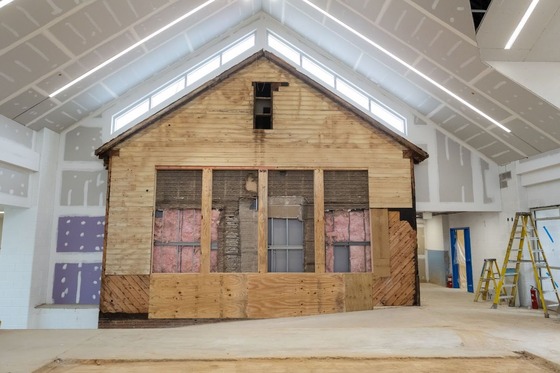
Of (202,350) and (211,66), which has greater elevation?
(211,66)

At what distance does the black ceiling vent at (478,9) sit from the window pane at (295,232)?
527cm

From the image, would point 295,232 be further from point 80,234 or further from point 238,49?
point 80,234

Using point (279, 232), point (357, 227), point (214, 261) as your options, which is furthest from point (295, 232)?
point (214, 261)

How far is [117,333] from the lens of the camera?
16.1ft

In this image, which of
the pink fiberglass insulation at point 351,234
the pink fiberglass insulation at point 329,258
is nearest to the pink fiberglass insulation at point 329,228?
the pink fiberglass insulation at point 351,234

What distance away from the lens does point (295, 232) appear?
8.85 meters

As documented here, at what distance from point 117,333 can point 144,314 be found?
12.1 ft

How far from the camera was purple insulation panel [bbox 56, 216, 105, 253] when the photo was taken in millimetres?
8750

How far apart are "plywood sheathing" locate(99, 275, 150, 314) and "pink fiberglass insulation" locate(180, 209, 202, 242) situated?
4.10ft

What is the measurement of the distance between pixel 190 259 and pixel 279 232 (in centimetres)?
217

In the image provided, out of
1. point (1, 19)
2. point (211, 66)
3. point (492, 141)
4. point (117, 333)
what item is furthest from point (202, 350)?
point (492, 141)

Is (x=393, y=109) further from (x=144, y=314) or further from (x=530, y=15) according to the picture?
(x=144, y=314)

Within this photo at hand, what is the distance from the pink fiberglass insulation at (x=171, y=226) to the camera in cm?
873

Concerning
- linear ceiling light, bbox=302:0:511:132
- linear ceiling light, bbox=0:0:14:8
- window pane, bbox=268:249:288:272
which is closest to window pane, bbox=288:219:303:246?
window pane, bbox=268:249:288:272
